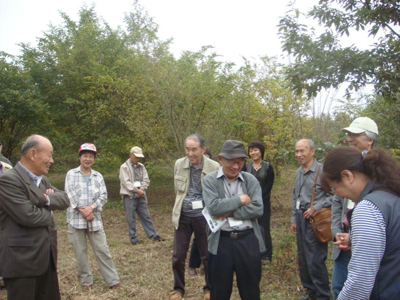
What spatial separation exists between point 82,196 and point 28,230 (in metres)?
2.01

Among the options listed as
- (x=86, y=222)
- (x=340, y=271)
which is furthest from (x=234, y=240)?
(x=86, y=222)

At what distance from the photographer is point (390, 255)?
1.78 metres

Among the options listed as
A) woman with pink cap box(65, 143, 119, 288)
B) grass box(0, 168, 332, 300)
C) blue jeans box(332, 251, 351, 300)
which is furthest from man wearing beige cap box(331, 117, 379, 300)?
woman with pink cap box(65, 143, 119, 288)

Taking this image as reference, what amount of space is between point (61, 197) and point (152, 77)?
700 centimetres

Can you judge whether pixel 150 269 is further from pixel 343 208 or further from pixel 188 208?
pixel 343 208

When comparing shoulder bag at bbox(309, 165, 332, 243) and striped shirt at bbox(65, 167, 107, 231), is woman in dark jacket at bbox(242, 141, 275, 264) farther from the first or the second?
striped shirt at bbox(65, 167, 107, 231)

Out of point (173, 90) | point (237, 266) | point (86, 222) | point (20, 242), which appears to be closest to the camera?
point (20, 242)

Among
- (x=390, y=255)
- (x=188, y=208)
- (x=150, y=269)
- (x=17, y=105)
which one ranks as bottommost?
(x=150, y=269)

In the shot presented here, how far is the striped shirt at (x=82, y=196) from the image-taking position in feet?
16.2

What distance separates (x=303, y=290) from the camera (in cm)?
460

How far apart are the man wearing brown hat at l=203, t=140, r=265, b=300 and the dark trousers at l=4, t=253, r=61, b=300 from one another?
152cm

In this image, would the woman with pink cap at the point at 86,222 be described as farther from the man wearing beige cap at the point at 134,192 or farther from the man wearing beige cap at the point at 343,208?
the man wearing beige cap at the point at 343,208

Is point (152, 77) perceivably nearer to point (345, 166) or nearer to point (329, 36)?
point (329, 36)

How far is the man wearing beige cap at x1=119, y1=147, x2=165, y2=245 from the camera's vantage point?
7.85 metres
